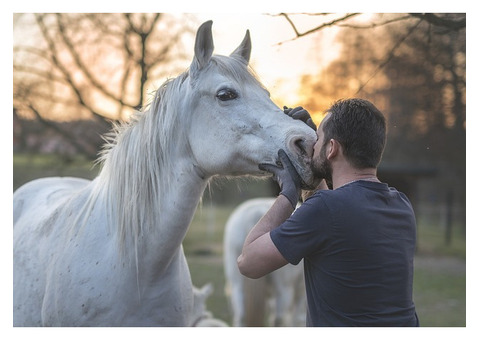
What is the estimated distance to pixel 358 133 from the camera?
1.64 metres

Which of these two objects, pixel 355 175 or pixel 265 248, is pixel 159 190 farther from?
pixel 355 175

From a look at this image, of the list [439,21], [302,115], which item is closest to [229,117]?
[302,115]

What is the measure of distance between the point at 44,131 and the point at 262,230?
17.5 ft

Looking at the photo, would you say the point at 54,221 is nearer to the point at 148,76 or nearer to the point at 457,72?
the point at 148,76

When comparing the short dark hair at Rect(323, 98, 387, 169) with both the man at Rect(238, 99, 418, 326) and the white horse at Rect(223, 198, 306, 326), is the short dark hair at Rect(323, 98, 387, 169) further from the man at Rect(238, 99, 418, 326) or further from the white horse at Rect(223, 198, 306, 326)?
the white horse at Rect(223, 198, 306, 326)

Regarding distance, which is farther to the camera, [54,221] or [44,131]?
[44,131]

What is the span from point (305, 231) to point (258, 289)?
3824 millimetres

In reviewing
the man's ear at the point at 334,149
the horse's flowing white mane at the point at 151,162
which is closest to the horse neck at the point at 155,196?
the horse's flowing white mane at the point at 151,162

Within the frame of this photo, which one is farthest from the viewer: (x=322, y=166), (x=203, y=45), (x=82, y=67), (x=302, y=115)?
(x=82, y=67)

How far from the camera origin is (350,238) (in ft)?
5.15

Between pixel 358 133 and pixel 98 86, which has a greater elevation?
pixel 98 86

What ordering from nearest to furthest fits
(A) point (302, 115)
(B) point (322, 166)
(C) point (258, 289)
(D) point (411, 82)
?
1. (B) point (322, 166)
2. (A) point (302, 115)
3. (C) point (258, 289)
4. (D) point (411, 82)
